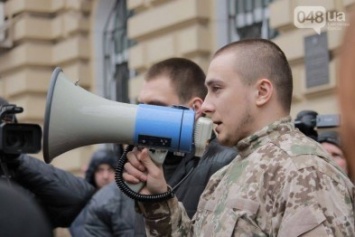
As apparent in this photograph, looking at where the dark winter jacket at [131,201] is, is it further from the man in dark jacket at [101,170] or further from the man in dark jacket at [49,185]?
the man in dark jacket at [101,170]

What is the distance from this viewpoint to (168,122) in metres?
2.13

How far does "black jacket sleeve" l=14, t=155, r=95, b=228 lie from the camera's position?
10.2 ft

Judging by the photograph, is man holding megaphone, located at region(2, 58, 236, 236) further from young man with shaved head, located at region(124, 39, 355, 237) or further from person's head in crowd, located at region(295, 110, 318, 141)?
person's head in crowd, located at region(295, 110, 318, 141)

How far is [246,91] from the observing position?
7.01 feet

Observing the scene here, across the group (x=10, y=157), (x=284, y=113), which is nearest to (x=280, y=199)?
(x=284, y=113)

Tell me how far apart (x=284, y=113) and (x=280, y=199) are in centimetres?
32

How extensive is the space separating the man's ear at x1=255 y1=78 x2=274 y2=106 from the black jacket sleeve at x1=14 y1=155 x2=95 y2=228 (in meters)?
1.21

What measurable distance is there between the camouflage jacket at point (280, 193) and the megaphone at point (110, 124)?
0.14m

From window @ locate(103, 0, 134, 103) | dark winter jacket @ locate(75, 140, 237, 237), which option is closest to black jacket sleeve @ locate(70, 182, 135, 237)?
dark winter jacket @ locate(75, 140, 237, 237)

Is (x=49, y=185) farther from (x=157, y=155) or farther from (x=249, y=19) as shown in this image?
(x=249, y=19)

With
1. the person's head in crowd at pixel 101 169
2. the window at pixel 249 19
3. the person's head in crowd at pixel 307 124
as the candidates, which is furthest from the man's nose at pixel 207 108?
the window at pixel 249 19

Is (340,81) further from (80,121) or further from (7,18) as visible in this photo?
(7,18)

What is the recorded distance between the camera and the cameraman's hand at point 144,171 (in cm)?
219

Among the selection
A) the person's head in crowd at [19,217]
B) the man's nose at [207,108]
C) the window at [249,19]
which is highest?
the window at [249,19]
